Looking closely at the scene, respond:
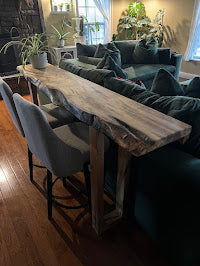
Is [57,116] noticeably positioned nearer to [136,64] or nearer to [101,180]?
[101,180]

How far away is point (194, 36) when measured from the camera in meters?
4.53

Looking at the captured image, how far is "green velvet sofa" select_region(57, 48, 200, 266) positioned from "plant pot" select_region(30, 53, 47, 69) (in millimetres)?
1183

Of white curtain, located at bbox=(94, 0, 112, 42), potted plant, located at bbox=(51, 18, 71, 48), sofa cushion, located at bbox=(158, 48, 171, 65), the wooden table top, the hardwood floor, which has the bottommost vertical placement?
the hardwood floor

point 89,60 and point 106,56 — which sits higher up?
point 106,56

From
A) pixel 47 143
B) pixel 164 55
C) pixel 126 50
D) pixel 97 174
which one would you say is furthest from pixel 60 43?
pixel 97 174

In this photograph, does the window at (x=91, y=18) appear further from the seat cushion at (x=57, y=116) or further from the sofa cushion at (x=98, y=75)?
the seat cushion at (x=57, y=116)

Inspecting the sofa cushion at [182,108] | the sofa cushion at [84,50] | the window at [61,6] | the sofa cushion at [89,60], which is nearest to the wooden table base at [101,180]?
the sofa cushion at [182,108]

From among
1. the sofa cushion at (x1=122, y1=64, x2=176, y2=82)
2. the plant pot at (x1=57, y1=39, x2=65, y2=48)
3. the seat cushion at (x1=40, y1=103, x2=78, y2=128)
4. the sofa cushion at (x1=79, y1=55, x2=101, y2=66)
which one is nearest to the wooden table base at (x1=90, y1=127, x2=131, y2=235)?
the seat cushion at (x1=40, y1=103, x2=78, y2=128)

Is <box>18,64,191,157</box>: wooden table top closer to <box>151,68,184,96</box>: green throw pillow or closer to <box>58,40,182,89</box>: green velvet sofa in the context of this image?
<box>151,68,184,96</box>: green throw pillow

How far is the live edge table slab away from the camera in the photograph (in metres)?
0.86

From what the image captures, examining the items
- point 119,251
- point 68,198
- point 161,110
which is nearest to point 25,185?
point 68,198

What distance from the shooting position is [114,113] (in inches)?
41.8

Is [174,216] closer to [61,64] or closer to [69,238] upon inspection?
[69,238]

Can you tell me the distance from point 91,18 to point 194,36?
290 centimetres
